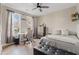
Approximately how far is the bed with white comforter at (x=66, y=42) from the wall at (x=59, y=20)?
143 millimetres

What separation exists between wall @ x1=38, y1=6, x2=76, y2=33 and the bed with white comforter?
0.14 metres

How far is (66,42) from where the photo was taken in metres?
1.53

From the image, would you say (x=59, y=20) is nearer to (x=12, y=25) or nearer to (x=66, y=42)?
(x=66, y=42)

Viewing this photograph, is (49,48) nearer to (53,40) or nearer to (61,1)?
(53,40)

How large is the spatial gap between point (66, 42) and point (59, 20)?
0.45 m

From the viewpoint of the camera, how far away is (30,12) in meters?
1.71

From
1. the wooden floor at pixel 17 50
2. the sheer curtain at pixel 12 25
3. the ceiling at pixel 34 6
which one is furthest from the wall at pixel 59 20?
the wooden floor at pixel 17 50

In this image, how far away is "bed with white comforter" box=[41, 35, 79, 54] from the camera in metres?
1.48

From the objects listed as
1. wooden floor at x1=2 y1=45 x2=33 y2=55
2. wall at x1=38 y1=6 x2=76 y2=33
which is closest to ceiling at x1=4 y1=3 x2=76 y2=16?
wall at x1=38 y1=6 x2=76 y2=33

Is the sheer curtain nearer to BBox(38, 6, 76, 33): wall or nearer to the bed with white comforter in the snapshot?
BBox(38, 6, 76, 33): wall

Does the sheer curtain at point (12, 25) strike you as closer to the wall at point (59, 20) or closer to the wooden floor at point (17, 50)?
the wooden floor at point (17, 50)

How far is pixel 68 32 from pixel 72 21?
0.72ft

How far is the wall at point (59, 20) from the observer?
5.24 feet

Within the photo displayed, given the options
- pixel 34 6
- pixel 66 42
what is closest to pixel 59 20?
pixel 66 42
